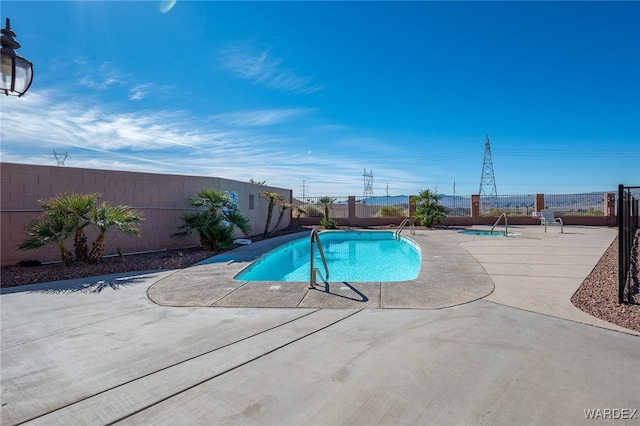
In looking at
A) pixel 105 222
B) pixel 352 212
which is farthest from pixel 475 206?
pixel 105 222

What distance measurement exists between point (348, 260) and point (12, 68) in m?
8.96

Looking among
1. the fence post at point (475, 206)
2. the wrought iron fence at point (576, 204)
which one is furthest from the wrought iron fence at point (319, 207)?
A: the wrought iron fence at point (576, 204)

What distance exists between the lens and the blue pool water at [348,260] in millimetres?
7871

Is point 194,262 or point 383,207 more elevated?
point 383,207

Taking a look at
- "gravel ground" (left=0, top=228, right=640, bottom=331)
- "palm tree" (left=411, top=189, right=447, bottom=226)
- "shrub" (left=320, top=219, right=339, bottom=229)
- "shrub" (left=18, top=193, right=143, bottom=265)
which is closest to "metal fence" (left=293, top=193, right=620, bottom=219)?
"palm tree" (left=411, top=189, right=447, bottom=226)

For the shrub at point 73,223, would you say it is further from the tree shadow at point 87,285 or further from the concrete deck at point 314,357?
the concrete deck at point 314,357

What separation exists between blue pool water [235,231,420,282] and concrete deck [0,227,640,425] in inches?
93.8

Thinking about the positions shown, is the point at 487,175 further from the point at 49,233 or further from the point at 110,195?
the point at 49,233

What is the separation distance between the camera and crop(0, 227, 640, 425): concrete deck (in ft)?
7.36

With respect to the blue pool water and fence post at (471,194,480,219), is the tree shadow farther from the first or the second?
fence post at (471,194,480,219)

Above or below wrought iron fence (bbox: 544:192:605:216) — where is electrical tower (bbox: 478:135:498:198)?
above

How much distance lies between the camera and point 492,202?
20312mm

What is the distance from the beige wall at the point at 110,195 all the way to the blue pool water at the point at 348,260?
3.72 metres

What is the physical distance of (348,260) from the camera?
413 inches
